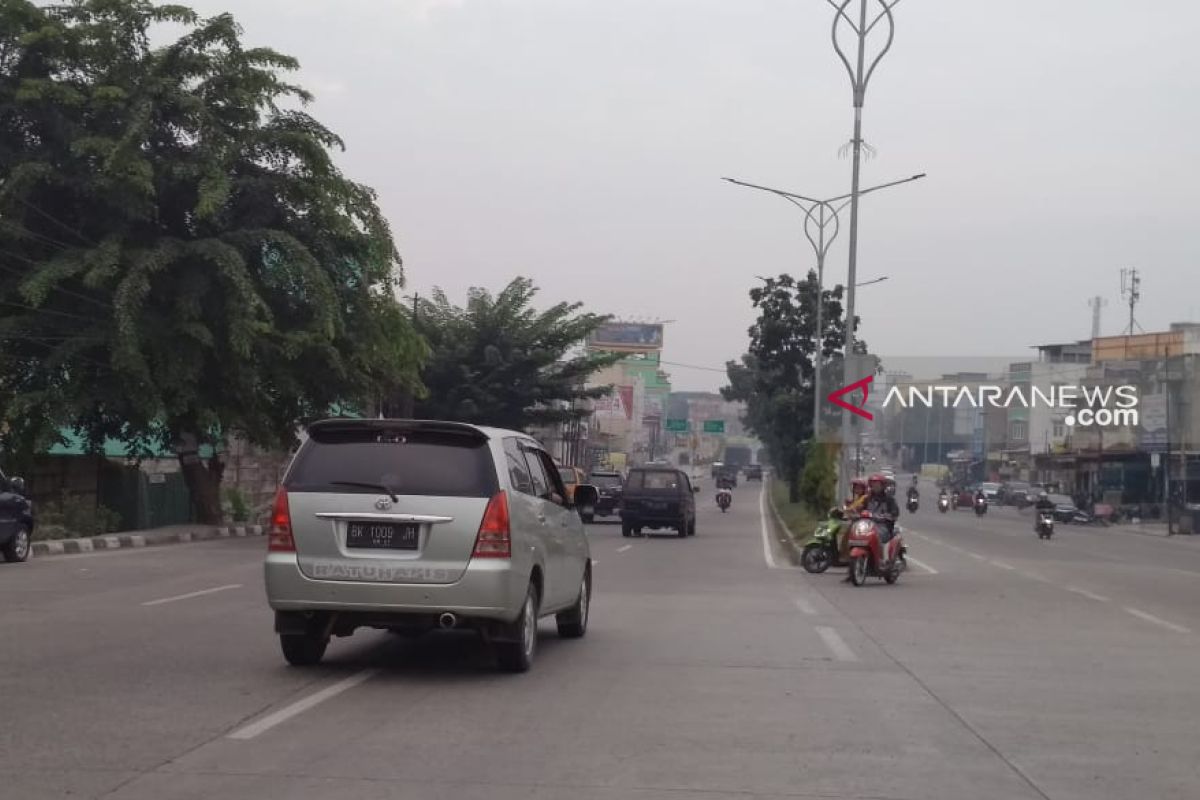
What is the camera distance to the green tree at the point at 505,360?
4825 centimetres

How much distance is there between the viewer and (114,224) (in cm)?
2934

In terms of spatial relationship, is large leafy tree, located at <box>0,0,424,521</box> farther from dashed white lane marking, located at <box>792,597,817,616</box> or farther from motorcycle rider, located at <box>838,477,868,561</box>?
dashed white lane marking, located at <box>792,597,817,616</box>

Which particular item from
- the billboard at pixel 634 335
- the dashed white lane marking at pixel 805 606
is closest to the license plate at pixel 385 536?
the dashed white lane marking at pixel 805 606

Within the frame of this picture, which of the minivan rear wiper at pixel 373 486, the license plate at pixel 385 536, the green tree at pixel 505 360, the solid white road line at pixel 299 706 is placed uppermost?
the green tree at pixel 505 360

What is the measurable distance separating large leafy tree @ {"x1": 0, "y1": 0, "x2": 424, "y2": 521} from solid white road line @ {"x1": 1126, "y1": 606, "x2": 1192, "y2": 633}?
55.3 ft

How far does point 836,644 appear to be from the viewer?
44.3 feet

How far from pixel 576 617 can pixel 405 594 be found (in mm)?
3437

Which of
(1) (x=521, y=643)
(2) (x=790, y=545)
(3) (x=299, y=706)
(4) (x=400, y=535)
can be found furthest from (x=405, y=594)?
(2) (x=790, y=545)

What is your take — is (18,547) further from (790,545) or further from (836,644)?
(790,545)

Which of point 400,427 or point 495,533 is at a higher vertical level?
point 400,427

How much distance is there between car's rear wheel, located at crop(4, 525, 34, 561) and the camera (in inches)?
866

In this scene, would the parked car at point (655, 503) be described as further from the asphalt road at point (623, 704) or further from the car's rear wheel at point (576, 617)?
the car's rear wheel at point (576, 617)

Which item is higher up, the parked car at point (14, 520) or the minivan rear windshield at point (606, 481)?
the minivan rear windshield at point (606, 481)

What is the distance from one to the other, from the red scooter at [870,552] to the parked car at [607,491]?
2350 centimetres
